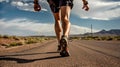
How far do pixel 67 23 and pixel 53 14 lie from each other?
0.80 metres

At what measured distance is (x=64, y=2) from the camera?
212 inches

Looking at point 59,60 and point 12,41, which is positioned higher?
point 59,60

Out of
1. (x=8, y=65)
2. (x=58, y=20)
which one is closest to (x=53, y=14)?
(x=58, y=20)

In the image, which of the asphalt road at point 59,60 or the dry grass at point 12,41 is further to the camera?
the dry grass at point 12,41

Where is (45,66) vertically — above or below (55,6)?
below

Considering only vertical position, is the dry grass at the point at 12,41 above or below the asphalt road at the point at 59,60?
below

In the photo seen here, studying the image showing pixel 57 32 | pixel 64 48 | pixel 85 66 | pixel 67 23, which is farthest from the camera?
pixel 57 32

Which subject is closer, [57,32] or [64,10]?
[64,10]

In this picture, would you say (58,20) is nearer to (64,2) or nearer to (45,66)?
(64,2)

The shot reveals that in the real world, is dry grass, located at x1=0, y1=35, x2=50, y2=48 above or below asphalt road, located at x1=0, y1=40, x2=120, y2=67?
below

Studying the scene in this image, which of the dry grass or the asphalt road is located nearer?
the asphalt road

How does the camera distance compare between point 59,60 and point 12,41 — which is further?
point 12,41

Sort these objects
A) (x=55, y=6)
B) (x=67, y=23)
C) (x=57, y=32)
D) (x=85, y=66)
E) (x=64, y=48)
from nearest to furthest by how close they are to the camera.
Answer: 1. (x=85, y=66)
2. (x=64, y=48)
3. (x=67, y=23)
4. (x=55, y=6)
5. (x=57, y=32)

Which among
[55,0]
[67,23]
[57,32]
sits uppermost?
[55,0]
